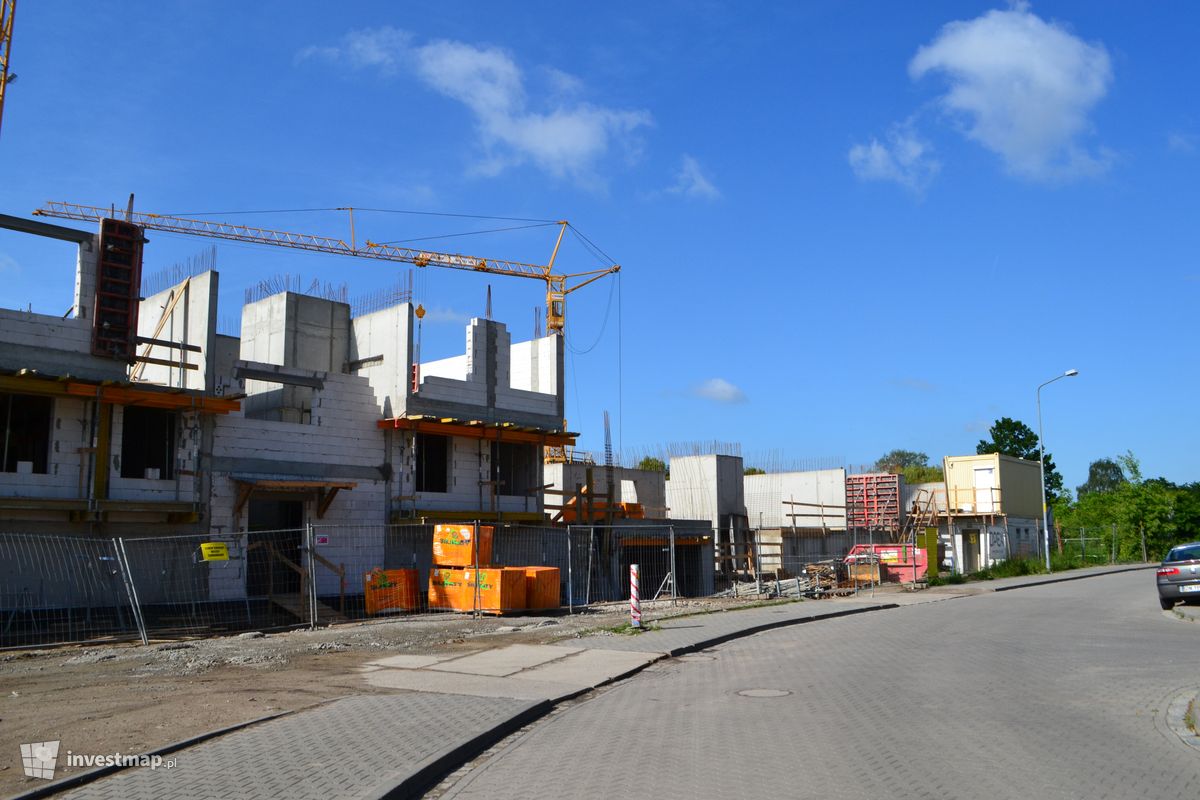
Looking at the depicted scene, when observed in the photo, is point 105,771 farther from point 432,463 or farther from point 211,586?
point 432,463

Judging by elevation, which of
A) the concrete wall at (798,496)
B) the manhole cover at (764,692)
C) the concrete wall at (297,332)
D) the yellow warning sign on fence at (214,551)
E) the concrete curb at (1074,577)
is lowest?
the concrete curb at (1074,577)

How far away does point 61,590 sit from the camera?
2067 cm

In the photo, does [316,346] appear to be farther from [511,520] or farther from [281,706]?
[281,706]

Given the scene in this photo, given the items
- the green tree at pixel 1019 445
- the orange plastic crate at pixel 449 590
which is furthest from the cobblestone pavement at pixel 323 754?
the green tree at pixel 1019 445

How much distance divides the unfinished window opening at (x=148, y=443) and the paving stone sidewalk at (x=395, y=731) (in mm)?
11442

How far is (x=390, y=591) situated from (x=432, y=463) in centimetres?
761

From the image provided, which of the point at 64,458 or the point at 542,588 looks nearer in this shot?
the point at 64,458

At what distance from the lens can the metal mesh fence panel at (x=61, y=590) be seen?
1889cm

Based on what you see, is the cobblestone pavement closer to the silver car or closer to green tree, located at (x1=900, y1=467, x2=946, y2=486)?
the silver car

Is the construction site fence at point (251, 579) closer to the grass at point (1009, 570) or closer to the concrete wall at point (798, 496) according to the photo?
the grass at point (1009, 570)

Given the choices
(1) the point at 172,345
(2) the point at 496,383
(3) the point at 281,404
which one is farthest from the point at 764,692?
(3) the point at 281,404

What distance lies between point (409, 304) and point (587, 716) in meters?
20.5

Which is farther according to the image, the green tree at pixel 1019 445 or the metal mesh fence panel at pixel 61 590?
the green tree at pixel 1019 445

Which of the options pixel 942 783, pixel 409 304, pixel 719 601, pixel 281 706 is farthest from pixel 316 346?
pixel 942 783
